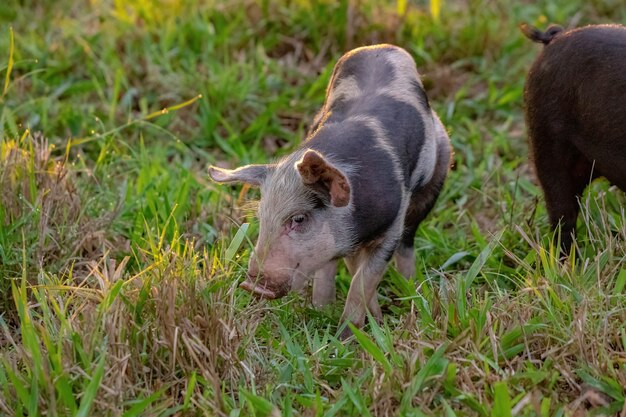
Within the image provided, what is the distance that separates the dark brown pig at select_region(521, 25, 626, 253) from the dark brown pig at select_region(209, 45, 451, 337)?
53cm

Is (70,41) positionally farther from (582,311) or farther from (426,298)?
(582,311)

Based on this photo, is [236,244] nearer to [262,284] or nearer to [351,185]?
[262,284]

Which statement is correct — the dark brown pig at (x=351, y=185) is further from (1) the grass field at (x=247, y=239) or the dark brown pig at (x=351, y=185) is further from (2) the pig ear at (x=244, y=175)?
(1) the grass field at (x=247, y=239)

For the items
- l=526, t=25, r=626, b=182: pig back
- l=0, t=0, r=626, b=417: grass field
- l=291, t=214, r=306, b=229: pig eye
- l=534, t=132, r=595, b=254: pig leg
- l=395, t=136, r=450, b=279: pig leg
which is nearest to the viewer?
l=0, t=0, r=626, b=417: grass field

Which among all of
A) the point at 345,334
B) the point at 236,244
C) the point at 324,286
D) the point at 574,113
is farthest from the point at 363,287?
the point at 574,113

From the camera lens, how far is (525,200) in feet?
18.8

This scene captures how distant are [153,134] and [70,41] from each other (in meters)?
1.34

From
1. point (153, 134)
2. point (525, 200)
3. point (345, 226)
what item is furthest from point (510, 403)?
point (153, 134)

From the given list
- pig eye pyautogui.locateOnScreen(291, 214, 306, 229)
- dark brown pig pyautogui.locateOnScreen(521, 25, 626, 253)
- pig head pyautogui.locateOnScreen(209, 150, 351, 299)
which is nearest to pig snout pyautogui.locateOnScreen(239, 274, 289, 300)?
pig head pyautogui.locateOnScreen(209, 150, 351, 299)

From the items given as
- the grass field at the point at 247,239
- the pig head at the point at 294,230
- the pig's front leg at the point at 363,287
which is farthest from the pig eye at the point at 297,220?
the pig's front leg at the point at 363,287

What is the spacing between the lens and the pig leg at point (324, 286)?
191 inches

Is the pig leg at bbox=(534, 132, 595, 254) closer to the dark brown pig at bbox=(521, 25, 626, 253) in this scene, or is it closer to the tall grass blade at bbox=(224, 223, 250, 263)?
the dark brown pig at bbox=(521, 25, 626, 253)

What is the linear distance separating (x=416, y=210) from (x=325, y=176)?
104 centimetres

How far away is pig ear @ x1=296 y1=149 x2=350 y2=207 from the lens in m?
4.13
